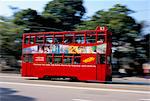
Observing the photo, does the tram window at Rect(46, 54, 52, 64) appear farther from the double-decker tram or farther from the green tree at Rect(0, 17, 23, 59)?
the green tree at Rect(0, 17, 23, 59)

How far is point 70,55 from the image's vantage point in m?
21.9

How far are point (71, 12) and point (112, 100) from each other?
2929 centimetres

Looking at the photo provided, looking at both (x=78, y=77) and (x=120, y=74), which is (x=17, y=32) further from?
(x=78, y=77)

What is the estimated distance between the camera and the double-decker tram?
21.1 metres

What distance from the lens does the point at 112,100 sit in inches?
511

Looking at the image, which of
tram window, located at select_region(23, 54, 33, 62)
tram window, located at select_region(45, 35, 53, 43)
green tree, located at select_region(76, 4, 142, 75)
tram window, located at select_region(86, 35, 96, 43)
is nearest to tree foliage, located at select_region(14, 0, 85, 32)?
green tree, located at select_region(76, 4, 142, 75)

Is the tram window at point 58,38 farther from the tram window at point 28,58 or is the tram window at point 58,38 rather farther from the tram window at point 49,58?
the tram window at point 28,58

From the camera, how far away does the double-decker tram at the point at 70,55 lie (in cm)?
2106

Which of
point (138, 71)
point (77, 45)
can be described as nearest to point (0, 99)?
point (77, 45)

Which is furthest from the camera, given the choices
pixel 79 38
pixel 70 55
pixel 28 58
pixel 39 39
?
pixel 28 58

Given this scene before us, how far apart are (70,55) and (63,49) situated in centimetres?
58

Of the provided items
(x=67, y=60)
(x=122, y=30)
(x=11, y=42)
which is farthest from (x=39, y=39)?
(x=11, y=42)

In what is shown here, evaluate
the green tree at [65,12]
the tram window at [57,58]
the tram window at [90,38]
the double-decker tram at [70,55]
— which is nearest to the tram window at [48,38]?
the double-decker tram at [70,55]

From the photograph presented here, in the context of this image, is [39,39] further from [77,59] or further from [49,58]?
[77,59]
